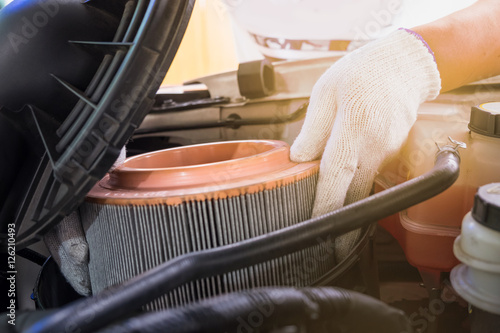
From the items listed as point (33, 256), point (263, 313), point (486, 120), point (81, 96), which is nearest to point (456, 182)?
point (486, 120)

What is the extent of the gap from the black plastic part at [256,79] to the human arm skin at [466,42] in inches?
16.7

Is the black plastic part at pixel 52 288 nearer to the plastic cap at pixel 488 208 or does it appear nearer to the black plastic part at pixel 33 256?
the black plastic part at pixel 33 256

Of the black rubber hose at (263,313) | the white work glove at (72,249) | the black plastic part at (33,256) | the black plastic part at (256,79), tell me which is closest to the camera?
the black rubber hose at (263,313)

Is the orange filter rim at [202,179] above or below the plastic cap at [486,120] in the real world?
below

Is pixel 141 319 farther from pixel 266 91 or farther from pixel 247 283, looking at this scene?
pixel 266 91

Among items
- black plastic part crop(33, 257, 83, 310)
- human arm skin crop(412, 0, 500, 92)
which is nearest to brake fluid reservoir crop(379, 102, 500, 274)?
human arm skin crop(412, 0, 500, 92)

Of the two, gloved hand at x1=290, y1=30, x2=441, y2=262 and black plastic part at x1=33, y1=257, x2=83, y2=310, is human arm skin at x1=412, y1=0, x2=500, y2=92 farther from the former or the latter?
black plastic part at x1=33, y1=257, x2=83, y2=310

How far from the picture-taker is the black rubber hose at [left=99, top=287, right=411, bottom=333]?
0.26 metres

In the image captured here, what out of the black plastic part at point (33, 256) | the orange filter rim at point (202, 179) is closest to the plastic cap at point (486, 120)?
the orange filter rim at point (202, 179)

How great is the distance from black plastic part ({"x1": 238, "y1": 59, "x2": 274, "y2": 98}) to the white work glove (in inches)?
19.1

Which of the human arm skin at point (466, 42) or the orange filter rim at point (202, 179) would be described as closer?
the orange filter rim at point (202, 179)

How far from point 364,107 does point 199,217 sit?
0.29 meters

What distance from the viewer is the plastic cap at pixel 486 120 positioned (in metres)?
0.46

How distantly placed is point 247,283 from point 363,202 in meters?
0.20
